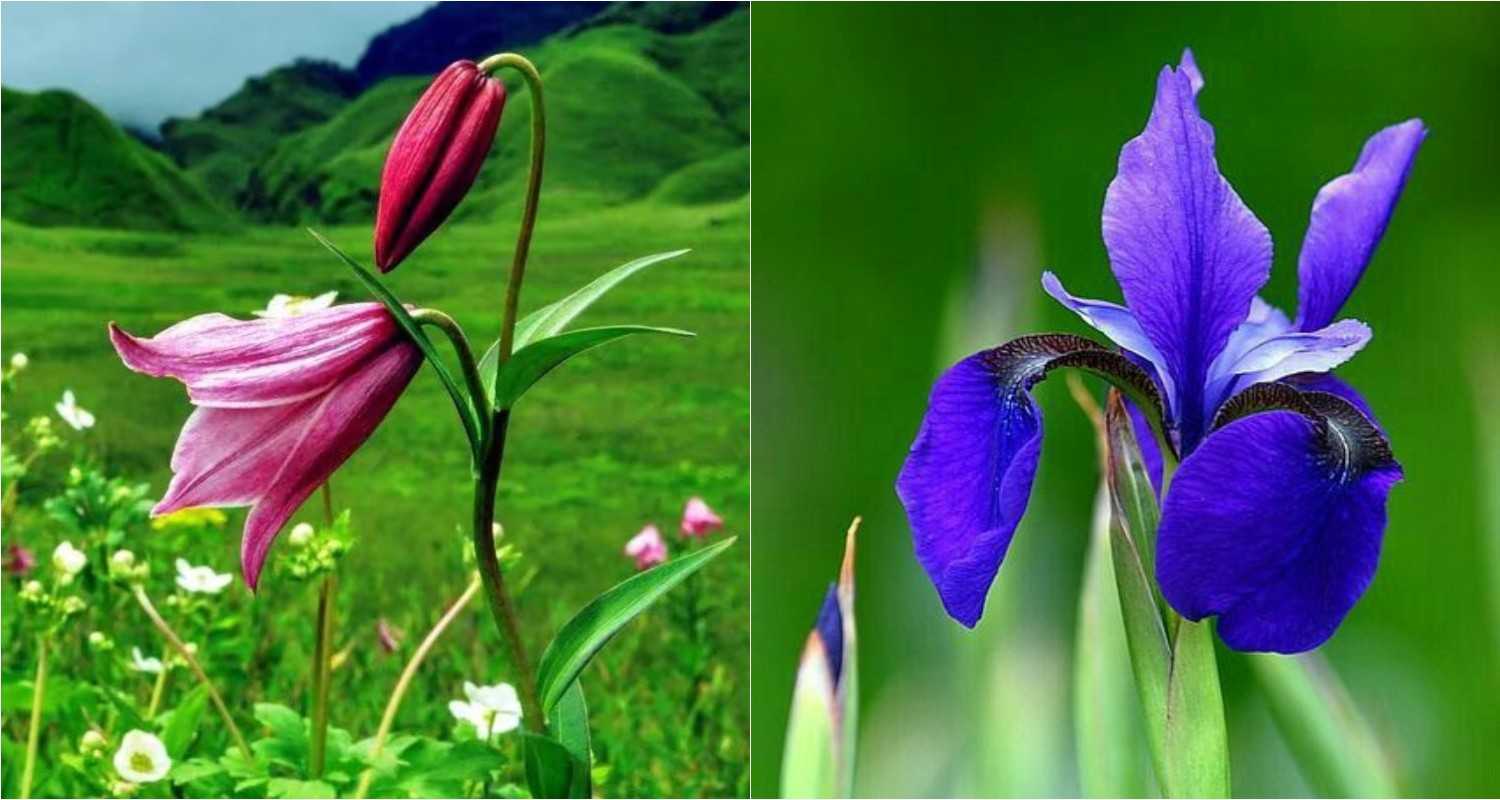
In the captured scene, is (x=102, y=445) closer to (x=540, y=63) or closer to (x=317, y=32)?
(x=317, y=32)

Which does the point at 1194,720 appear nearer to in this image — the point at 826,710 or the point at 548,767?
the point at 826,710

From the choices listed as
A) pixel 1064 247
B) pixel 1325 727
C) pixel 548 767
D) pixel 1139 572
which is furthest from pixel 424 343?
pixel 1064 247

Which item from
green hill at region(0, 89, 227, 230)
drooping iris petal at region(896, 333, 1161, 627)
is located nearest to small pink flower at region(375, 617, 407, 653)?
green hill at region(0, 89, 227, 230)

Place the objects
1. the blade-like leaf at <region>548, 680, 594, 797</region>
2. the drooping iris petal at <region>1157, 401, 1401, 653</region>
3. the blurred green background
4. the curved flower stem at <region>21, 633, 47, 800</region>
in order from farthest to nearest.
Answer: the blurred green background → the curved flower stem at <region>21, 633, 47, 800</region> → the blade-like leaf at <region>548, 680, 594, 797</region> → the drooping iris petal at <region>1157, 401, 1401, 653</region>

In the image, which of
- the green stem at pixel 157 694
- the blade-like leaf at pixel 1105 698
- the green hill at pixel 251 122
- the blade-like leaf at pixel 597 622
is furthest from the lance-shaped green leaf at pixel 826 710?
the green hill at pixel 251 122

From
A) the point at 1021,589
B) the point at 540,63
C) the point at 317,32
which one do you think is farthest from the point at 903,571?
the point at 317,32

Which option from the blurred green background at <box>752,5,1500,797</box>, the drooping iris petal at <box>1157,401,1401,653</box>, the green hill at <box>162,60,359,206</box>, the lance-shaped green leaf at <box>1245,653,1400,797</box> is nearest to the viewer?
the drooping iris petal at <box>1157,401,1401,653</box>

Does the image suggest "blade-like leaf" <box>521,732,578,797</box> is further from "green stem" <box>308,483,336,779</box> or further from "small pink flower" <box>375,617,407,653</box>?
"small pink flower" <box>375,617,407,653</box>
